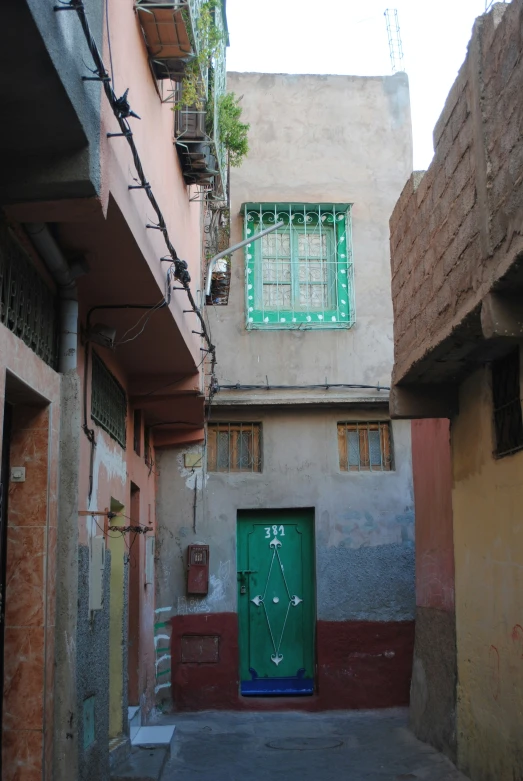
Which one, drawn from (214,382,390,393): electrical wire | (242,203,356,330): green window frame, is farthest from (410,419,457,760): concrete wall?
(242,203,356,330): green window frame

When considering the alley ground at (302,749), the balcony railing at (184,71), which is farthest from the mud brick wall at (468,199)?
the alley ground at (302,749)

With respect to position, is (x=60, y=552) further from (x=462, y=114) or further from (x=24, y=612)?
(x=462, y=114)

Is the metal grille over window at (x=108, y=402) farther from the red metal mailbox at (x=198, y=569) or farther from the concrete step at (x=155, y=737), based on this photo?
the red metal mailbox at (x=198, y=569)

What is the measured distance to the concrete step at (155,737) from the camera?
821cm

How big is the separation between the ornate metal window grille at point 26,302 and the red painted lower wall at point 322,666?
21.4 feet

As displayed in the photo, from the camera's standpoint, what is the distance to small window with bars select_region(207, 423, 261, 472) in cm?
1182

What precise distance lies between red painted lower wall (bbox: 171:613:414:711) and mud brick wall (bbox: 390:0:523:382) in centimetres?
494

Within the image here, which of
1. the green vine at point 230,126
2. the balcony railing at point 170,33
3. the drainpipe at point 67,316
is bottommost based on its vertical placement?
the drainpipe at point 67,316

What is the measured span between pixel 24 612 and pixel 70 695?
0.64 metres

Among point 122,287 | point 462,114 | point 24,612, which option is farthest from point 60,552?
point 462,114

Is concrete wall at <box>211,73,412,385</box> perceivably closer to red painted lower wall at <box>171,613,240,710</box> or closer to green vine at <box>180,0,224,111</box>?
red painted lower wall at <box>171,613,240,710</box>

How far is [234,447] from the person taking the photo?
11.9 m

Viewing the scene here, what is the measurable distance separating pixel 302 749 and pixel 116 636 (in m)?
2.41

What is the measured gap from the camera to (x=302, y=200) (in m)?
12.4
